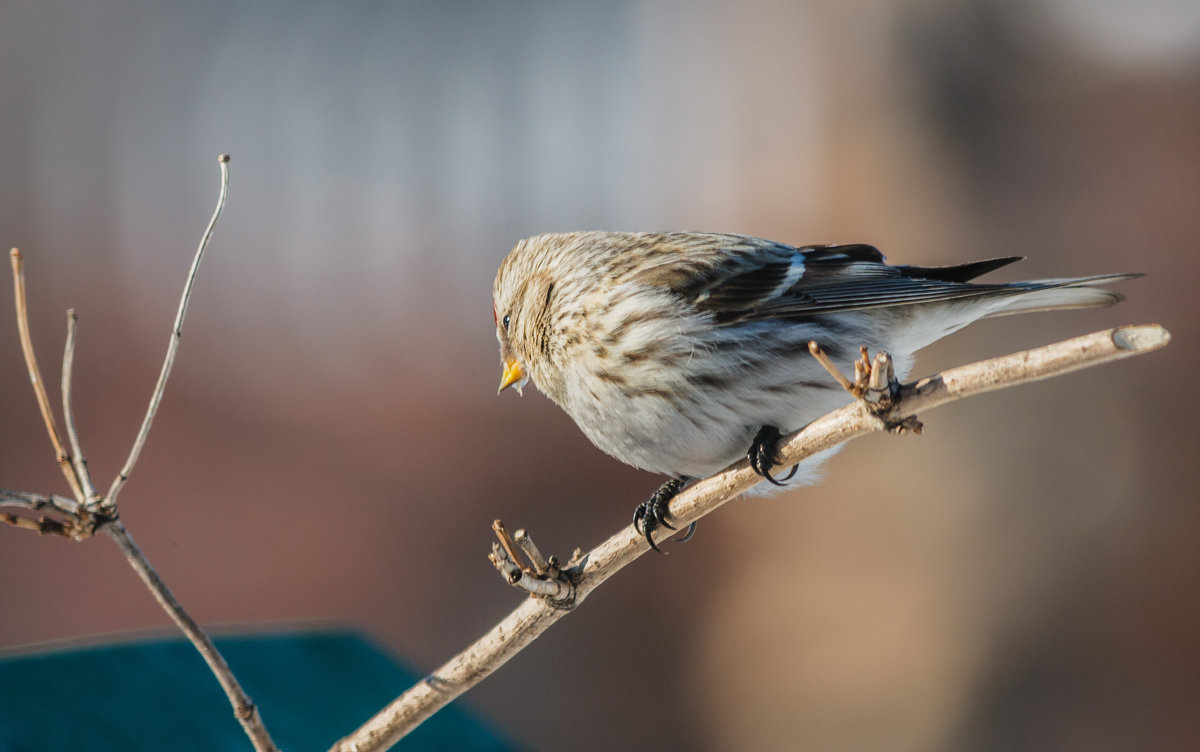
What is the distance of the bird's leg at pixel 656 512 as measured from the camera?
114 cm

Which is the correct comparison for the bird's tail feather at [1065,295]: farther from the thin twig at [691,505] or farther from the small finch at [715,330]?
the thin twig at [691,505]

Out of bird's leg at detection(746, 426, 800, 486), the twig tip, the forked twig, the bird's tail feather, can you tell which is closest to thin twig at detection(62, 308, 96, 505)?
the forked twig

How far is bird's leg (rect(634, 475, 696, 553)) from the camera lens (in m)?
1.14

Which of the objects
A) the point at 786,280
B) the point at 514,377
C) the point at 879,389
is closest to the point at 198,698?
the point at 514,377

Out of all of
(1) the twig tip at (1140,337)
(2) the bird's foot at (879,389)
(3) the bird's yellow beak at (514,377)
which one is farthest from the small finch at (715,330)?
(1) the twig tip at (1140,337)

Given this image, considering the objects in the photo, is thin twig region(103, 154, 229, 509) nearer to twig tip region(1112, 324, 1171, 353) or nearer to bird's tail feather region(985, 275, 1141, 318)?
twig tip region(1112, 324, 1171, 353)

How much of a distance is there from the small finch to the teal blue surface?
2.09ft

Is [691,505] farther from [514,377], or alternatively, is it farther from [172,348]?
[172,348]

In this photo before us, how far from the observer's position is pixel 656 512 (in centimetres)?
123

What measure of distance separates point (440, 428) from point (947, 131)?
2.15 metres

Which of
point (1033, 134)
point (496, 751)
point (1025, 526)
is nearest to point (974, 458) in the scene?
point (1025, 526)

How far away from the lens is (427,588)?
3.53 m

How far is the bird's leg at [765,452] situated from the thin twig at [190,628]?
1.89ft

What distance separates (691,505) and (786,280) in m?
0.43
